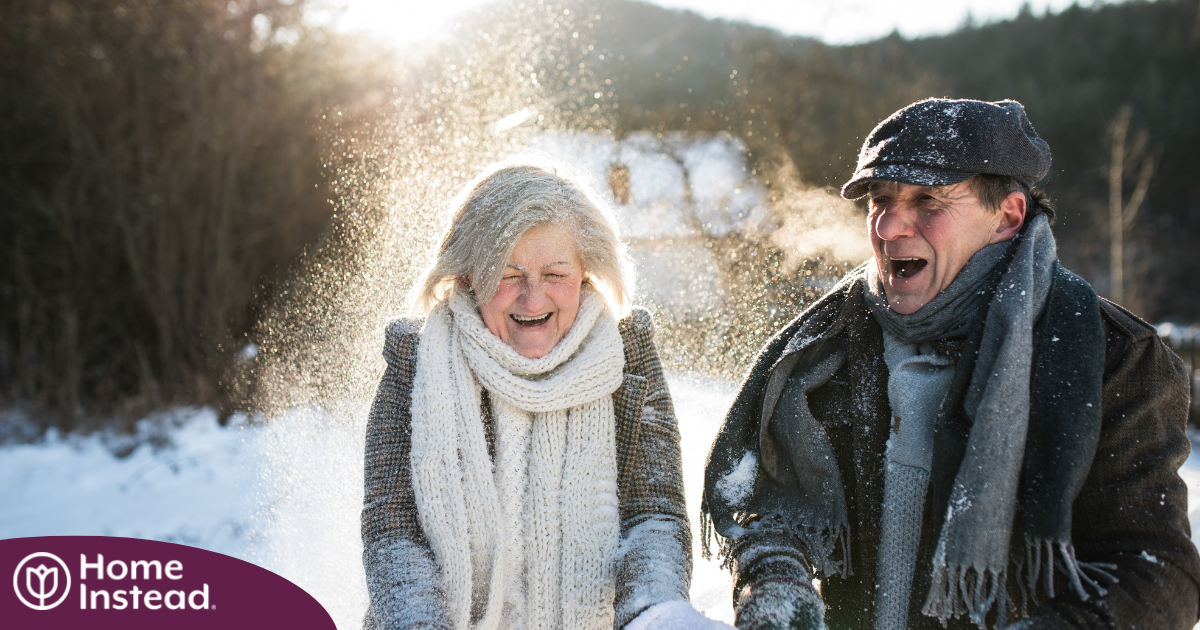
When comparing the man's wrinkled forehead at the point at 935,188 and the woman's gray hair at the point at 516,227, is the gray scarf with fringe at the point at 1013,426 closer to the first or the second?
the man's wrinkled forehead at the point at 935,188

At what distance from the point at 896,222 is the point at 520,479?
124 centimetres

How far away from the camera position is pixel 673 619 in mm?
1577

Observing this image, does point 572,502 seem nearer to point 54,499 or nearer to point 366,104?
point 54,499

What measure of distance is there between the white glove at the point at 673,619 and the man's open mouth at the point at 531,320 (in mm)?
823

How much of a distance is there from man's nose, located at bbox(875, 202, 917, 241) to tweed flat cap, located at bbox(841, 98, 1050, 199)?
99 millimetres

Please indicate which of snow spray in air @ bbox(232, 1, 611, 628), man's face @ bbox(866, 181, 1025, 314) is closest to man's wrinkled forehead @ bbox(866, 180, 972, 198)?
man's face @ bbox(866, 181, 1025, 314)

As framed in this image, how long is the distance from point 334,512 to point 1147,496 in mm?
2964

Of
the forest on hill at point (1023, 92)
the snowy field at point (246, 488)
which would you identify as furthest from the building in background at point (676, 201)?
the snowy field at point (246, 488)

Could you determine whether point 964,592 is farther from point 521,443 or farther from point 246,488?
point 246,488

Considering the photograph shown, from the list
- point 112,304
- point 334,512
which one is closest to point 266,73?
point 112,304

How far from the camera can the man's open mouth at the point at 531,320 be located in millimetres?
1950

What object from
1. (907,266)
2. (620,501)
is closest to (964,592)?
(907,266)

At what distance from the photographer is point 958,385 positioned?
1572 mm

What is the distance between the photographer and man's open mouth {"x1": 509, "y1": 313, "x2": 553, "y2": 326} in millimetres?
1950
